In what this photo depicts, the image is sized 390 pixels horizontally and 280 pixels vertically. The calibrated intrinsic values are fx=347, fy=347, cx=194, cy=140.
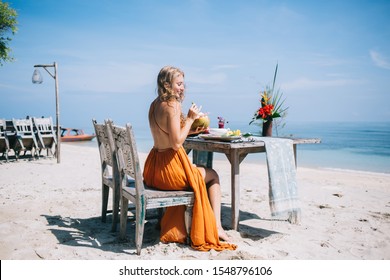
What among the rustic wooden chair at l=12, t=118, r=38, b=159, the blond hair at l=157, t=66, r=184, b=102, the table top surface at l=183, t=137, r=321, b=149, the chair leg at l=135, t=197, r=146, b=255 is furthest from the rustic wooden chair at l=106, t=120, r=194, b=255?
the rustic wooden chair at l=12, t=118, r=38, b=159

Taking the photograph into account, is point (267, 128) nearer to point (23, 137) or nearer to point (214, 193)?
point (214, 193)

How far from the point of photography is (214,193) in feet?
11.4

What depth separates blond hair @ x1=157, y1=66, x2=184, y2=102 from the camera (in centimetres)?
320

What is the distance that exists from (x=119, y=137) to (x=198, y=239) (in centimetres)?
121

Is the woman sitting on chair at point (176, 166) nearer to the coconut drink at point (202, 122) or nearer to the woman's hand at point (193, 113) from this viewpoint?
the woman's hand at point (193, 113)

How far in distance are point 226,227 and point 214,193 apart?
745 mm

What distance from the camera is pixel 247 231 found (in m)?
3.93

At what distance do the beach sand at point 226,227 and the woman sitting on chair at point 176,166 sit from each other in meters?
0.14

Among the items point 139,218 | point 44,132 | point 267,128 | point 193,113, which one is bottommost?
point 139,218

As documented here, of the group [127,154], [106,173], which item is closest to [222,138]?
[127,154]

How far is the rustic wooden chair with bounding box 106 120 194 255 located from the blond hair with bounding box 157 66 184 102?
481mm

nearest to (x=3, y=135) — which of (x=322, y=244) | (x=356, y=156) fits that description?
(x=322, y=244)

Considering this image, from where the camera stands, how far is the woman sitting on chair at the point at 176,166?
3.16m

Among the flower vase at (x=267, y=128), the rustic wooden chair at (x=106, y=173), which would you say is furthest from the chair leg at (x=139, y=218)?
the flower vase at (x=267, y=128)
